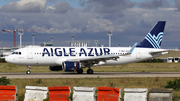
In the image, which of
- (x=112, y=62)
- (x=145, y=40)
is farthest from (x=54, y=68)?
(x=145, y=40)

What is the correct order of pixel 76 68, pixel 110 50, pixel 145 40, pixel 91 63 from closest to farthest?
pixel 76 68 → pixel 91 63 → pixel 110 50 → pixel 145 40

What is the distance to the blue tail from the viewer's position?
38.9 metres

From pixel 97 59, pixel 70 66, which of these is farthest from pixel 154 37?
pixel 70 66

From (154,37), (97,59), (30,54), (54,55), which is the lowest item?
(97,59)

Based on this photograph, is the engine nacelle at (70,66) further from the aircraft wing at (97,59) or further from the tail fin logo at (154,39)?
the tail fin logo at (154,39)

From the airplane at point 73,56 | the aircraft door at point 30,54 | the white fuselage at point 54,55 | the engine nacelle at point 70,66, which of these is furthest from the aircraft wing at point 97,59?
the aircraft door at point 30,54

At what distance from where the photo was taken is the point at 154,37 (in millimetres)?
39125

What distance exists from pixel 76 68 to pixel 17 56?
8320mm

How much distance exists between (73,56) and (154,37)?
Result: 44.9 feet

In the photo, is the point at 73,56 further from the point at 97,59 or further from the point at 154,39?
the point at 154,39

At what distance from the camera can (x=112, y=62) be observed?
35.9 meters

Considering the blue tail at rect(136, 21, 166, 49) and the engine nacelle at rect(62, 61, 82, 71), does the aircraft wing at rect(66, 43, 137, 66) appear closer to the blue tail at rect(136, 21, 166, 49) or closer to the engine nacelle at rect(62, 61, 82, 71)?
the engine nacelle at rect(62, 61, 82, 71)

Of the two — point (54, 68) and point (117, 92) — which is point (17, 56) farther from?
point (117, 92)

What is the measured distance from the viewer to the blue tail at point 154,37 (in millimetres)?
38875
